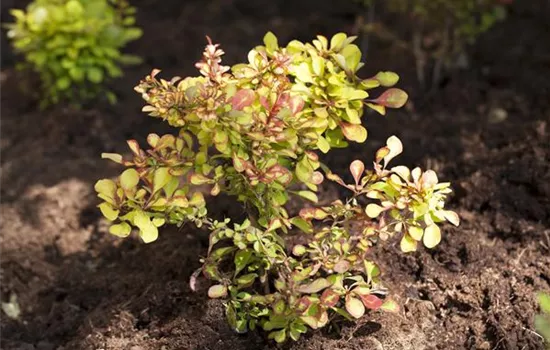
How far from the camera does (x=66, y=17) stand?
12.6 ft

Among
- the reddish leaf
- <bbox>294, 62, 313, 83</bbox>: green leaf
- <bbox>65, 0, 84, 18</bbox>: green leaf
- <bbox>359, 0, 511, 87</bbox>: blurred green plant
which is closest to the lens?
the reddish leaf

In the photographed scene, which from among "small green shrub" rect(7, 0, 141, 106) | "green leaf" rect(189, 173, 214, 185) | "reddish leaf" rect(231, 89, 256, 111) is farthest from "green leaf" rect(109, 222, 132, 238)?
"small green shrub" rect(7, 0, 141, 106)

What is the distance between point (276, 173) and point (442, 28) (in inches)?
97.6

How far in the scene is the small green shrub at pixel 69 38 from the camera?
3.83 metres

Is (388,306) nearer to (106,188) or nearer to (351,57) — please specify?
(351,57)

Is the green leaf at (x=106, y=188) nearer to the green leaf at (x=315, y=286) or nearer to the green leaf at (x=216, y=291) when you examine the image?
the green leaf at (x=216, y=291)

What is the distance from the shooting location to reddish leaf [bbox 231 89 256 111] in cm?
212

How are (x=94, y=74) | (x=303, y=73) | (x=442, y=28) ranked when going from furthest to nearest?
(x=442, y=28)
(x=94, y=74)
(x=303, y=73)

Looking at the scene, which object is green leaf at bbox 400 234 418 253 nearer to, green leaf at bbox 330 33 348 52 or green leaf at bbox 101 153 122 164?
green leaf at bbox 330 33 348 52

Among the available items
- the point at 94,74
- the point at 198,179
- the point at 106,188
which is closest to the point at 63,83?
the point at 94,74

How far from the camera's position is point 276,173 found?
2.13 meters

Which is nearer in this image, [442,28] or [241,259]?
[241,259]

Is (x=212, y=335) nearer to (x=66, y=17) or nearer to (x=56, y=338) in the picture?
(x=56, y=338)

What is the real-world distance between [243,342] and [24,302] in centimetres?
107
